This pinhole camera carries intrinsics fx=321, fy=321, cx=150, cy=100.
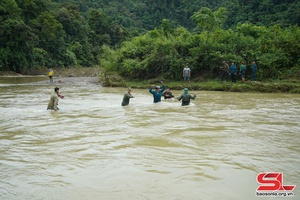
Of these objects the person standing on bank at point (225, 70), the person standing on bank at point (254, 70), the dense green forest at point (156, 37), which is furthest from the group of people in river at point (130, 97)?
the dense green forest at point (156, 37)

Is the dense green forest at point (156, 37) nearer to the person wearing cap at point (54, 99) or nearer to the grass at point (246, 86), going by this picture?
the grass at point (246, 86)

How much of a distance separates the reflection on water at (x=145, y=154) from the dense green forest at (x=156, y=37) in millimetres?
12826

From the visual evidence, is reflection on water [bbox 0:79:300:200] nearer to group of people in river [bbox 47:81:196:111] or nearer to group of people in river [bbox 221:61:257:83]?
group of people in river [bbox 47:81:196:111]

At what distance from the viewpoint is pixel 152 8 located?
86250 mm

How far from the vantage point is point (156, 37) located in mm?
30812

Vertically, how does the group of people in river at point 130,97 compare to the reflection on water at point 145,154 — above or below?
above

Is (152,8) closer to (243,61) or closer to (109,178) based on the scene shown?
(243,61)

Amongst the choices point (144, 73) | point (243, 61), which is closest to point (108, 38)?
point (144, 73)

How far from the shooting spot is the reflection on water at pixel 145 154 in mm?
5361

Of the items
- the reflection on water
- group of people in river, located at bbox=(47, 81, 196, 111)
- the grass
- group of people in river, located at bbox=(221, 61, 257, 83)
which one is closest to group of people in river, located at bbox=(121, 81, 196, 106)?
group of people in river, located at bbox=(47, 81, 196, 111)

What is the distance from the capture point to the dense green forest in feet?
81.1

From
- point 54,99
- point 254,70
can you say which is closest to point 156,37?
point 254,70

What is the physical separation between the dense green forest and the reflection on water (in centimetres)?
1283

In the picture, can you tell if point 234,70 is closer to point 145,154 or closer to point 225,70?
point 225,70
